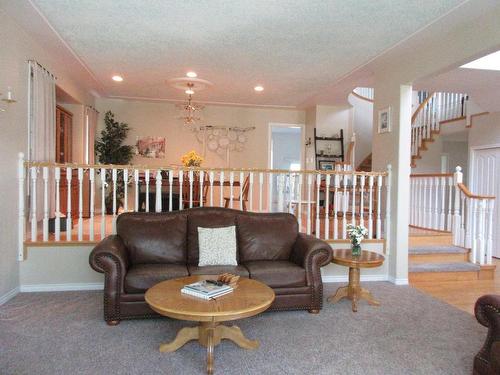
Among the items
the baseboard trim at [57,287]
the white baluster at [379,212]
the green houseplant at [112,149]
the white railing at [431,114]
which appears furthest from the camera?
the white railing at [431,114]

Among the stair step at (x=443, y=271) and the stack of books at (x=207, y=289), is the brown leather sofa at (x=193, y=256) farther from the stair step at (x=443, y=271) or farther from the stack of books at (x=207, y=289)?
the stair step at (x=443, y=271)

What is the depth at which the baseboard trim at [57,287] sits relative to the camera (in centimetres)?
401

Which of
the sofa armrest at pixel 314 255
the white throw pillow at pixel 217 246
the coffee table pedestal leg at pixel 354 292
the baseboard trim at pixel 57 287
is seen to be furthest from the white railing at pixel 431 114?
the baseboard trim at pixel 57 287

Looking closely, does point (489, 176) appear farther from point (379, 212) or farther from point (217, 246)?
point (217, 246)

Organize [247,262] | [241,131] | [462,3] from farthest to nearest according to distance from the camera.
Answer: [241,131], [247,262], [462,3]

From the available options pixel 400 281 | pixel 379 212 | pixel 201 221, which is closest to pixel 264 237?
pixel 201 221

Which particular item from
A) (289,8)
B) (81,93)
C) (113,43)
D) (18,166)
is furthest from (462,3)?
(81,93)

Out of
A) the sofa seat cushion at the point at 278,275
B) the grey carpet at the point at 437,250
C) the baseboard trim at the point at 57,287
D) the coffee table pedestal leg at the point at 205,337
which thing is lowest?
the baseboard trim at the point at 57,287

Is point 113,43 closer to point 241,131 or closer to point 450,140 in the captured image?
point 241,131

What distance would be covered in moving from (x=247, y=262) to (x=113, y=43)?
287 cm

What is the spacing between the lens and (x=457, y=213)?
5.59m

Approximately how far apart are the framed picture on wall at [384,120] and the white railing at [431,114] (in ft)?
11.1

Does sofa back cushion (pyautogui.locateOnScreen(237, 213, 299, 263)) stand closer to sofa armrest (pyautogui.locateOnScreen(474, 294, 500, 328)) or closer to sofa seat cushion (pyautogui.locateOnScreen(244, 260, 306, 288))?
sofa seat cushion (pyautogui.locateOnScreen(244, 260, 306, 288))

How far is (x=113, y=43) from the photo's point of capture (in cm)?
415
